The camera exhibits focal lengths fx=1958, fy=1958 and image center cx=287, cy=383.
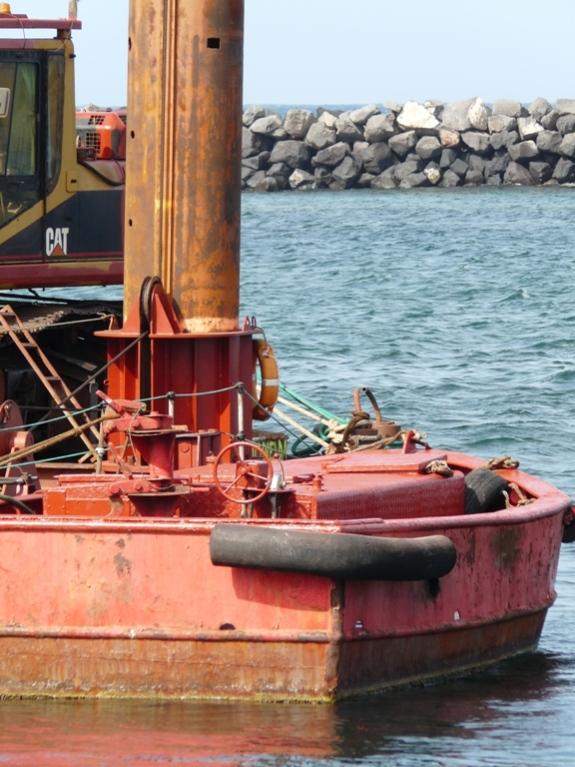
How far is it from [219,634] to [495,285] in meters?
27.8

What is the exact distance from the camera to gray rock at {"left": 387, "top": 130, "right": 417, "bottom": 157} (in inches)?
2581

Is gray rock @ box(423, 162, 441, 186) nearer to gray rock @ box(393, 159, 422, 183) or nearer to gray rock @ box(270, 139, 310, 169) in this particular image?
gray rock @ box(393, 159, 422, 183)

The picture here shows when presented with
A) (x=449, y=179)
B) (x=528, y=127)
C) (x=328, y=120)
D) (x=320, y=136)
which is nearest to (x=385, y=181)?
(x=449, y=179)

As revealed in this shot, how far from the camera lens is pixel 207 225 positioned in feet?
36.4

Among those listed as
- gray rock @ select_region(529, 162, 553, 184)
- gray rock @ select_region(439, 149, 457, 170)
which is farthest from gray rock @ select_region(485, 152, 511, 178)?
gray rock @ select_region(439, 149, 457, 170)

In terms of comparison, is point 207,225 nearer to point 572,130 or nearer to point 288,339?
point 288,339

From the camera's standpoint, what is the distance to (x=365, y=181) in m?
65.7

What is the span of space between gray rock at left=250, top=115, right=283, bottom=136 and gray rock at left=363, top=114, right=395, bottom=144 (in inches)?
119

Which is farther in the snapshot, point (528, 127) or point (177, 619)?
point (528, 127)

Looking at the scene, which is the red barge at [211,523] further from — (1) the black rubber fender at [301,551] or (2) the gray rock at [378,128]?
(2) the gray rock at [378,128]

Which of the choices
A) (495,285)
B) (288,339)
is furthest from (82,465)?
(495,285)

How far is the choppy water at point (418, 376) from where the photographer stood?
29.3 ft

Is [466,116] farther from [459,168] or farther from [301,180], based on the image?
[301,180]

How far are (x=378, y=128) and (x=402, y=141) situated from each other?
0.96m
